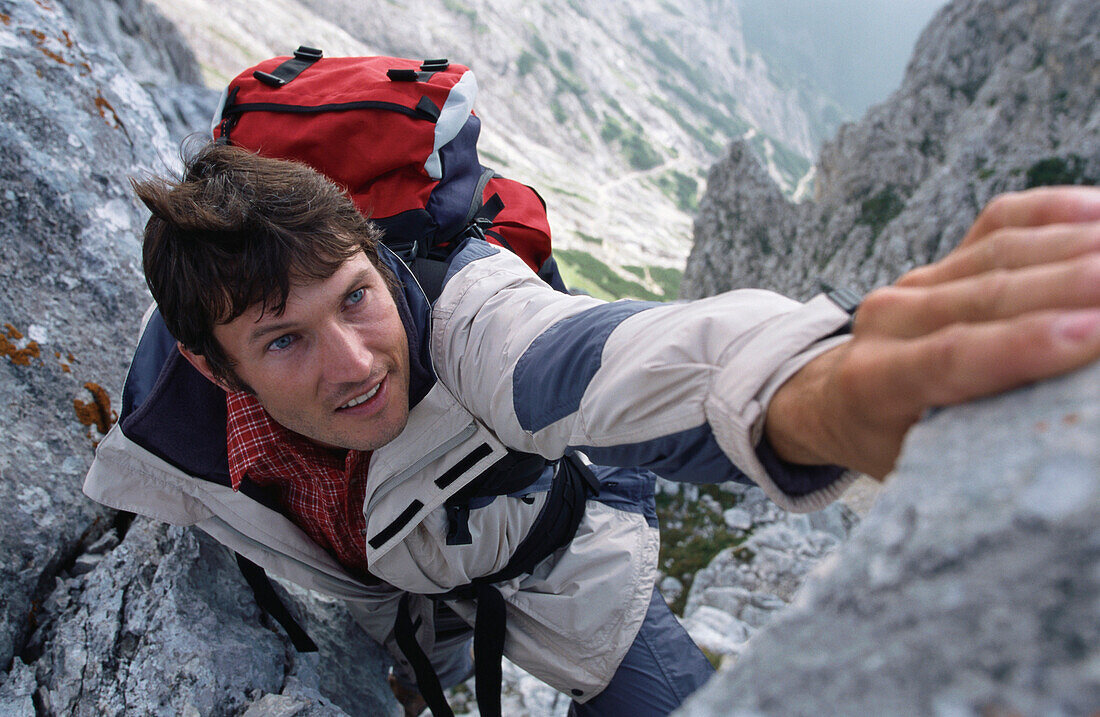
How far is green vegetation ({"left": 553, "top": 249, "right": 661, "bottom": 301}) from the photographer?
336 feet

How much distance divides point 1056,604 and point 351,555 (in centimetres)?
368

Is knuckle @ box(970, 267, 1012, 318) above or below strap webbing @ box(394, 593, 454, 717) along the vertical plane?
above

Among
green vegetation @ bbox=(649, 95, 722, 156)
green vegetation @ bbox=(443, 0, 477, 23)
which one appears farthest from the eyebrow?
green vegetation @ bbox=(649, 95, 722, 156)

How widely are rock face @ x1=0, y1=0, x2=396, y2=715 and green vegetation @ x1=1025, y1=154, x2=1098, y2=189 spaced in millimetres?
25504

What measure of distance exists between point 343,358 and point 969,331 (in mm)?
2385

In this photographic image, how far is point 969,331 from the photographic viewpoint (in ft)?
3.46

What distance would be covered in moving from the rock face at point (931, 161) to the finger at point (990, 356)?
2574 centimetres

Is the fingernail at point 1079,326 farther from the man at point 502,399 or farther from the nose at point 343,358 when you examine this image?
the nose at point 343,358

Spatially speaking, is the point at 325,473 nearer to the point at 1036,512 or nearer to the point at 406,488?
the point at 406,488

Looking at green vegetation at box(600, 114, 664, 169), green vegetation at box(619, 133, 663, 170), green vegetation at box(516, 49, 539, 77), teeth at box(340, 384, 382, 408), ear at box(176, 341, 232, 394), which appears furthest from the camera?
green vegetation at box(619, 133, 663, 170)

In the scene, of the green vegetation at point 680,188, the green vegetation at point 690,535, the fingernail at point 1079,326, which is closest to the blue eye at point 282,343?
the fingernail at point 1079,326

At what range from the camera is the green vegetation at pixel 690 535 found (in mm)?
11500

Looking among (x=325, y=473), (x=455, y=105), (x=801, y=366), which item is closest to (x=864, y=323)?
(x=801, y=366)

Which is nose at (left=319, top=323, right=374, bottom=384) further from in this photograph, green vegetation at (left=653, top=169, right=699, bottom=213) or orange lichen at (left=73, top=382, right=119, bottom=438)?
green vegetation at (left=653, top=169, right=699, bottom=213)
